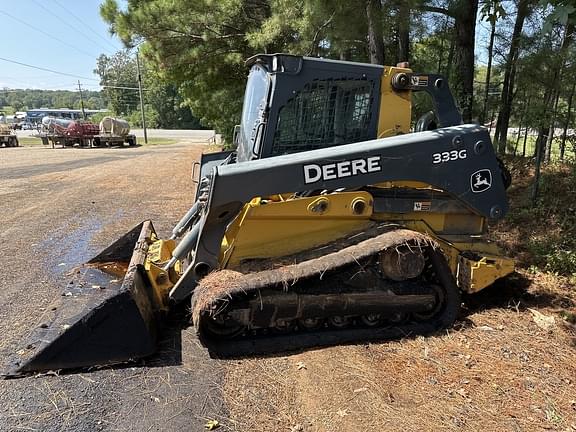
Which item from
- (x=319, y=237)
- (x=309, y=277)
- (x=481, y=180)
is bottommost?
(x=309, y=277)

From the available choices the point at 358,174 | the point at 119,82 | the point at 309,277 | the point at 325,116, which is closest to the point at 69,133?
the point at 325,116

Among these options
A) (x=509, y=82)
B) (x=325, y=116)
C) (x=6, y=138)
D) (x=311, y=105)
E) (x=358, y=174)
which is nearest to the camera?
(x=358, y=174)

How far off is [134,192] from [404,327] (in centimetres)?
954

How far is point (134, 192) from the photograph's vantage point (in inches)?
481

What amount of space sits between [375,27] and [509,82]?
362 centimetres

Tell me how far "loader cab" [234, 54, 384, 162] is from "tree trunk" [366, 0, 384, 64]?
10.9 ft

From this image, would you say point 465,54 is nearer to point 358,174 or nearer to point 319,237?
point 358,174

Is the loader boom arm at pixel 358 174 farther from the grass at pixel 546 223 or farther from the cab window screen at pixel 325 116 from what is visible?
the grass at pixel 546 223

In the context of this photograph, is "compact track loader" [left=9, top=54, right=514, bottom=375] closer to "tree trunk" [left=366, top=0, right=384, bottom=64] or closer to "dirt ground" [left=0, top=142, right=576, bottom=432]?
"dirt ground" [left=0, top=142, right=576, bottom=432]

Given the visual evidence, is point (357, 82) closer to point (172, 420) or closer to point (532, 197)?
point (172, 420)

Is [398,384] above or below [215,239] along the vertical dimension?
below

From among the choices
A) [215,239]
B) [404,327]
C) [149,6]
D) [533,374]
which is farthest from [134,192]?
[533,374]

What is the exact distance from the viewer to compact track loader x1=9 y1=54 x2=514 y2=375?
3.78 meters

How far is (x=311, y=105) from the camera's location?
4461mm
